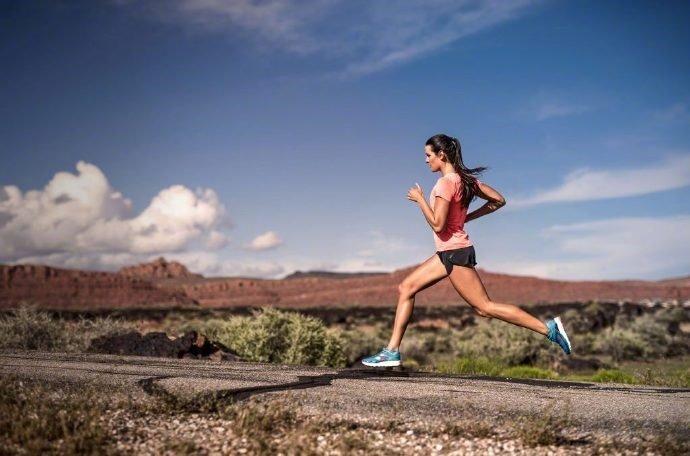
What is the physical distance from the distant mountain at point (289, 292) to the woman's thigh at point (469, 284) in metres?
80.8

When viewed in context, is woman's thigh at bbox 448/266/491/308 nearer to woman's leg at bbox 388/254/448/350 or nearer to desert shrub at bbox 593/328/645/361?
woman's leg at bbox 388/254/448/350

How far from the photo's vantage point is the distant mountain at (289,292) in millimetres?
91438

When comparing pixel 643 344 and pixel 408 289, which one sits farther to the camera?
pixel 643 344

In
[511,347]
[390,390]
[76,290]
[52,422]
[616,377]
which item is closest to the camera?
[52,422]

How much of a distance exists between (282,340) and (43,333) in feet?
17.7

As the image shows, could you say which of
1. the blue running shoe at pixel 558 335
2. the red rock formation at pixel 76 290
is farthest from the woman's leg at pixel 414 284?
the red rock formation at pixel 76 290

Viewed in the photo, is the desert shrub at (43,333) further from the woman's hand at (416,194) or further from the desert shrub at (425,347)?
the desert shrub at (425,347)

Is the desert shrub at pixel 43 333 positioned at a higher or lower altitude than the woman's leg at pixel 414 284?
lower

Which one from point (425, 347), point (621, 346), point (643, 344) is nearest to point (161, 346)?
point (425, 347)

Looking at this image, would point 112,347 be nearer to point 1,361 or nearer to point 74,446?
point 1,361

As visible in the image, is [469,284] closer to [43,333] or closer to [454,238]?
[454,238]

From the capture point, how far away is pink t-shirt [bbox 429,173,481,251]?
21.2 feet

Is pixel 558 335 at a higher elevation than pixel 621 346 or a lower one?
higher

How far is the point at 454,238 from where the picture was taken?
6504mm
